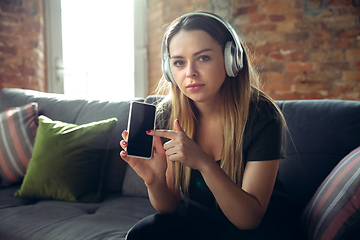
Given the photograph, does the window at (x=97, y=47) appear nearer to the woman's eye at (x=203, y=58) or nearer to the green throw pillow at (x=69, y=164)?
the green throw pillow at (x=69, y=164)

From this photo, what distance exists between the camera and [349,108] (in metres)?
1.13

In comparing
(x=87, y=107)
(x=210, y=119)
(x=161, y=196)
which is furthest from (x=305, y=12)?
(x=161, y=196)

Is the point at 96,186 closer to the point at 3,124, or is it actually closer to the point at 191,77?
the point at 3,124

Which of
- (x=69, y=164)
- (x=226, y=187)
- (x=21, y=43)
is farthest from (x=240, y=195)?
(x=21, y=43)

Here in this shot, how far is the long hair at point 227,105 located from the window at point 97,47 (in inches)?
63.7

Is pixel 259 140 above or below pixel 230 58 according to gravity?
below

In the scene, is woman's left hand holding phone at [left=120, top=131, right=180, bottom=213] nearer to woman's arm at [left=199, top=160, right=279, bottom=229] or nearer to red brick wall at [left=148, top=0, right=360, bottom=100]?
woman's arm at [left=199, top=160, right=279, bottom=229]

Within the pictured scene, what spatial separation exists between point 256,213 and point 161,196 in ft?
1.05

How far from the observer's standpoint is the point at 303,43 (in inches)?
80.1

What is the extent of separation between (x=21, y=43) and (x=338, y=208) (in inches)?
106

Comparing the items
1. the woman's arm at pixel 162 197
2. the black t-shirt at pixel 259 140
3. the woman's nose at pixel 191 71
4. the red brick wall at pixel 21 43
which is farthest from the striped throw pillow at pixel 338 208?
the red brick wall at pixel 21 43

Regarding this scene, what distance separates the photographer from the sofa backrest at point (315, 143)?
109cm

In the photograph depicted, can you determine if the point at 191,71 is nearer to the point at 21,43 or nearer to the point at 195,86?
the point at 195,86

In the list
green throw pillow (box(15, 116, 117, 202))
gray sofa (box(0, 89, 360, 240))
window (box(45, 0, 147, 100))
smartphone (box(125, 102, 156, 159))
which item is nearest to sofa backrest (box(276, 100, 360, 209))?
gray sofa (box(0, 89, 360, 240))
